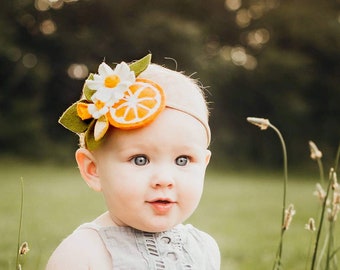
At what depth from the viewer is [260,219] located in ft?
25.1

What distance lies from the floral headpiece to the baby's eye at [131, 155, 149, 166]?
8 cm

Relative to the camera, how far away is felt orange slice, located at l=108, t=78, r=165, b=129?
1712 mm

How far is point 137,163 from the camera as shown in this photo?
1735mm

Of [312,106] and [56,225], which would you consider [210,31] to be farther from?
[56,225]

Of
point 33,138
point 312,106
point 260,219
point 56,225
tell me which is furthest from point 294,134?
point 56,225

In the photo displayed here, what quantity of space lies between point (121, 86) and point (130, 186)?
0.88 feet

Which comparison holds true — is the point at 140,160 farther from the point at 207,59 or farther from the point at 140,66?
the point at 207,59

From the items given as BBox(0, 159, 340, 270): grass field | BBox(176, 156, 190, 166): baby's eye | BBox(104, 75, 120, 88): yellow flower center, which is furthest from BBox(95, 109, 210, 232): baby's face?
BBox(0, 159, 340, 270): grass field

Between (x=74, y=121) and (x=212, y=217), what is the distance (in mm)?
5873

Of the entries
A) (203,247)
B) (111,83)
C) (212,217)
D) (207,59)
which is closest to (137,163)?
(111,83)

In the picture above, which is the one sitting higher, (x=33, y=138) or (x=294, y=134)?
(x=294, y=134)

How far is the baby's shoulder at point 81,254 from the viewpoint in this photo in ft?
5.59

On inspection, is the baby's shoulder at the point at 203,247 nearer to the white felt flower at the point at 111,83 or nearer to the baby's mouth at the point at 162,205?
the baby's mouth at the point at 162,205

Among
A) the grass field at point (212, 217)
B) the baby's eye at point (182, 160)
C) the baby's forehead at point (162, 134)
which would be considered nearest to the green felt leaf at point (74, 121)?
the baby's forehead at point (162, 134)
